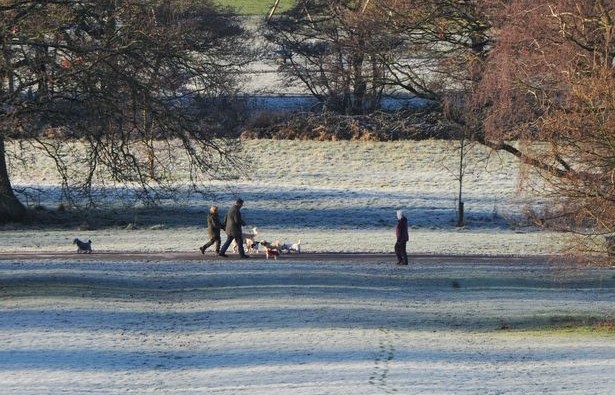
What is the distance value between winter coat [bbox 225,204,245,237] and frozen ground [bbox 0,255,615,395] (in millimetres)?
934

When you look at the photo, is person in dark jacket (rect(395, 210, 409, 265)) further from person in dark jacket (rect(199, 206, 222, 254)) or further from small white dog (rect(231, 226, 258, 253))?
person in dark jacket (rect(199, 206, 222, 254))

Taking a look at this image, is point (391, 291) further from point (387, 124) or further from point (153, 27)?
point (387, 124)

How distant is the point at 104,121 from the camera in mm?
21578

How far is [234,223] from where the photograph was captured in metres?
30.1

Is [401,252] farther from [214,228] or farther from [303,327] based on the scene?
[303,327]

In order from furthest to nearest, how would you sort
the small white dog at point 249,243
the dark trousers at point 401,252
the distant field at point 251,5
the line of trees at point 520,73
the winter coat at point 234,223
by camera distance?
the distant field at point 251,5 → the small white dog at point 249,243 → the winter coat at point 234,223 → the dark trousers at point 401,252 → the line of trees at point 520,73

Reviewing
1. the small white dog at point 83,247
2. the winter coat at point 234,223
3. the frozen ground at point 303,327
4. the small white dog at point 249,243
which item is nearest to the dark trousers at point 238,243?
the winter coat at point 234,223

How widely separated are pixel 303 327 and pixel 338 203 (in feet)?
82.6

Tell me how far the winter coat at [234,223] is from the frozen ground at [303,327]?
Answer: 0.93 meters

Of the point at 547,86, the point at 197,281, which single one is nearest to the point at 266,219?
the point at 197,281

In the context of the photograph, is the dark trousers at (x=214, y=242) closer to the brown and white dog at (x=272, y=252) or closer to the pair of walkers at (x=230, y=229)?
the pair of walkers at (x=230, y=229)

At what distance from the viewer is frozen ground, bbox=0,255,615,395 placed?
1520 centimetres

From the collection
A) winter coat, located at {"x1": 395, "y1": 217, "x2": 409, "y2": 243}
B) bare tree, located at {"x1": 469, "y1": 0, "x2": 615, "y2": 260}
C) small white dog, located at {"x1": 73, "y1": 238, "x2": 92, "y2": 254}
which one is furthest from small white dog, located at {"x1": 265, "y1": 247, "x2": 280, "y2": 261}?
bare tree, located at {"x1": 469, "y1": 0, "x2": 615, "y2": 260}

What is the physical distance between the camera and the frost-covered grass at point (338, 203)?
35.6m
